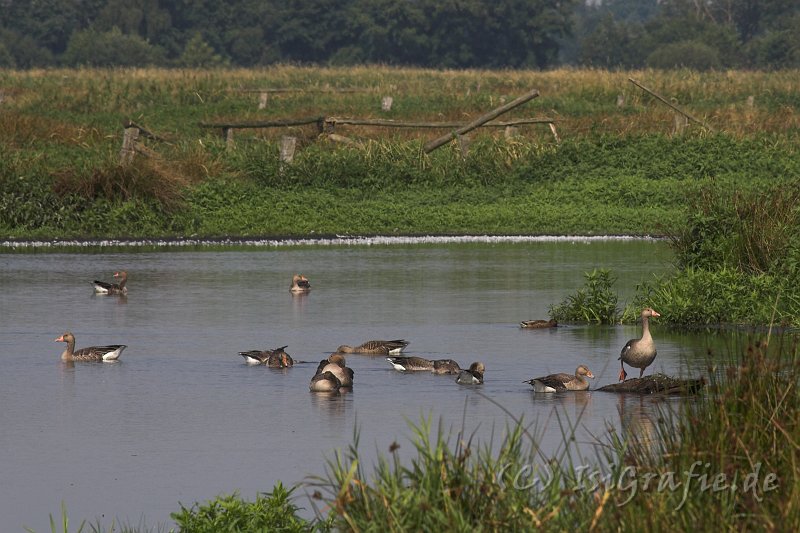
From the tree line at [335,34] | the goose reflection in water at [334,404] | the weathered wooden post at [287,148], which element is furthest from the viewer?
the tree line at [335,34]

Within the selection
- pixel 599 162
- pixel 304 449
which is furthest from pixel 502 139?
pixel 304 449

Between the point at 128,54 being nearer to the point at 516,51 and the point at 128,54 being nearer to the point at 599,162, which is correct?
the point at 516,51

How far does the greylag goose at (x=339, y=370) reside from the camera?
13526 mm

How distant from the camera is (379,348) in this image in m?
15.5

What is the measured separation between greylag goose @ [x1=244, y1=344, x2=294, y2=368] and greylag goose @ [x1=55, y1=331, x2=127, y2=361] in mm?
1299

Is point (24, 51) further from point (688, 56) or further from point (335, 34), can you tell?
point (688, 56)

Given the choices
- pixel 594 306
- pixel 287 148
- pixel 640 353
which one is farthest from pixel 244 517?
pixel 287 148

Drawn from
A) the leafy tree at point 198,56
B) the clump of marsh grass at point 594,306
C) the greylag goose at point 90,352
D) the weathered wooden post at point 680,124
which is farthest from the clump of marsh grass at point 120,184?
the leafy tree at point 198,56

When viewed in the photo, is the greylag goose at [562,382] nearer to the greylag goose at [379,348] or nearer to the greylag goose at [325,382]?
the greylag goose at [325,382]

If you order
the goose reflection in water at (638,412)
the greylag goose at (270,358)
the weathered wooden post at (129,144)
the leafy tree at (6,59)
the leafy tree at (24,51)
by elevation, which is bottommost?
the goose reflection in water at (638,412)

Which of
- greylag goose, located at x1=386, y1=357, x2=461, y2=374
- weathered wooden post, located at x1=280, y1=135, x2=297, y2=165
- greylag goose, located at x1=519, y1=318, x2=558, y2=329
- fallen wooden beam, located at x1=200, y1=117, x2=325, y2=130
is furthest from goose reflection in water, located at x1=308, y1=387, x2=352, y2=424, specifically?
fallen wooden beam, located at x1=200, y1=117, x2=325, y2=130

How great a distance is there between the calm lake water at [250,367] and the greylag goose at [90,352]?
10cm

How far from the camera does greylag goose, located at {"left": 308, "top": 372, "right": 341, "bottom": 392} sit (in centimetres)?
1338

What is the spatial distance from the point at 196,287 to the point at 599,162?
592 inches
